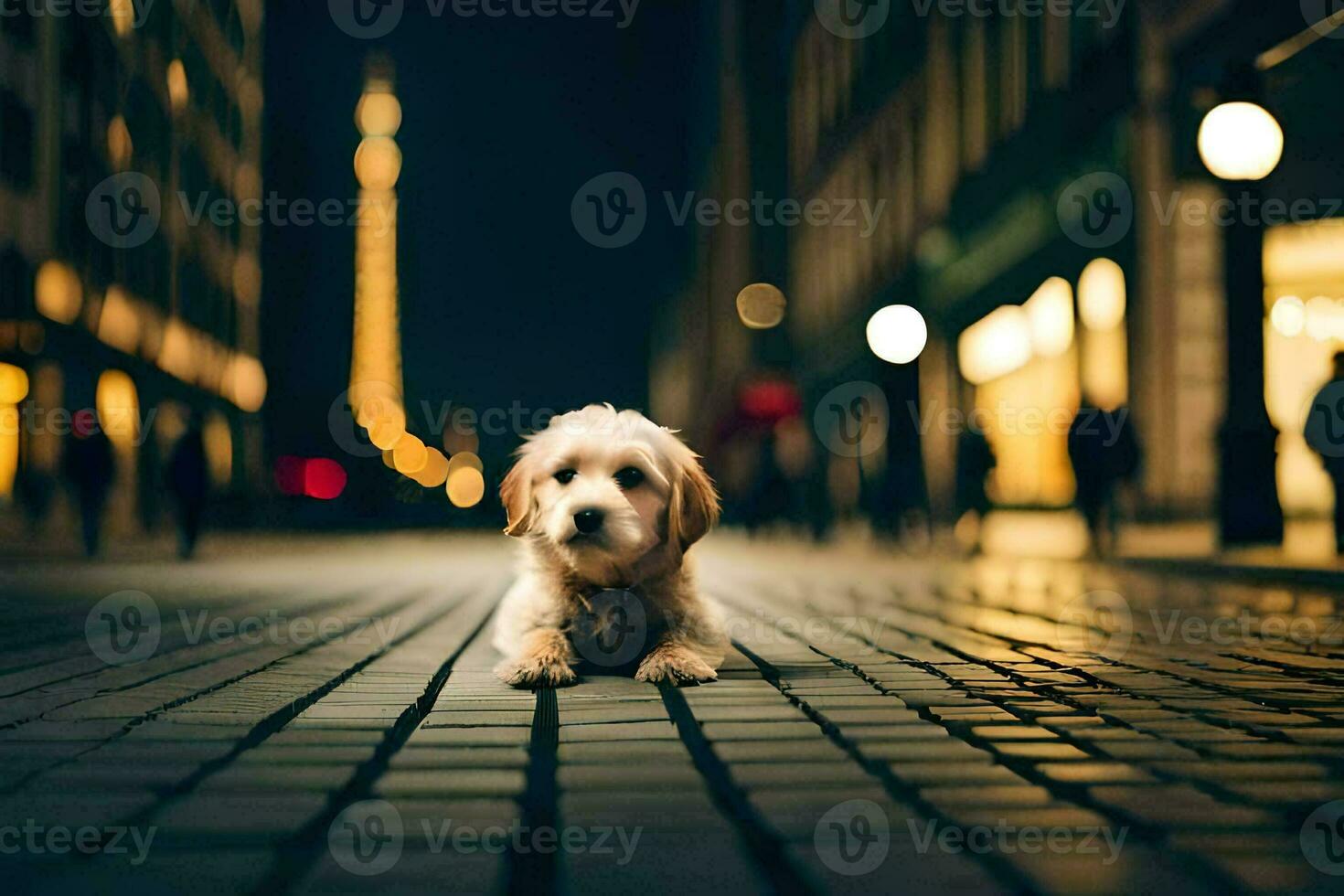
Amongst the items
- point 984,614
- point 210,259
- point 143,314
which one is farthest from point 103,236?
point 984,614

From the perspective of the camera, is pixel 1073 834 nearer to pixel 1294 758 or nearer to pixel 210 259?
pixel 1294 758

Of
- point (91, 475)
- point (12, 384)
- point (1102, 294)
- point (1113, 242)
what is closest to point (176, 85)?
point (12, 384)

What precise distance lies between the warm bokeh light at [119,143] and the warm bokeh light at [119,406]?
5213mm

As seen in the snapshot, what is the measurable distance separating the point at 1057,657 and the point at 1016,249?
17.6 meters

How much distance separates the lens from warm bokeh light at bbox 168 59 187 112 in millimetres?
36781

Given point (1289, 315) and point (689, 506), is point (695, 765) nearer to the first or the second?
point (689, 506)

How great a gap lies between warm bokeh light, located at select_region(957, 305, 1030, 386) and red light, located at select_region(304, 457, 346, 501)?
26.4 m

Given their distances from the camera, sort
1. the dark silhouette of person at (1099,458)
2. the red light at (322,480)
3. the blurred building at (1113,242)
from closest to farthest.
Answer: the blurred building at (1113,242) → the dark silhouette of person at (1099,458) → the red light at (322,480)

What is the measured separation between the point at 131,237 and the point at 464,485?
308 ft

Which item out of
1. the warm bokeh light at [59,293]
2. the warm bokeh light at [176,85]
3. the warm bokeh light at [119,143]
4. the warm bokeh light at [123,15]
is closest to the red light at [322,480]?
the warm bokeh light at [176,85]

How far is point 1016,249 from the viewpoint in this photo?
866 inches

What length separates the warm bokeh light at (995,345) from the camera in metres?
22.6

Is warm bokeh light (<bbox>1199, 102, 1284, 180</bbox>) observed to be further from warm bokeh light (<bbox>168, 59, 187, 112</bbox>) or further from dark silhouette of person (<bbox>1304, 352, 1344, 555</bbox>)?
warm bokeh light (<bbox>168, 59, 187, 112</bbox>)

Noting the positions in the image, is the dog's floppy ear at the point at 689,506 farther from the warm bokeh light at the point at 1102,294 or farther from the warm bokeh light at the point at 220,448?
the warm bokeh light at the point at 220,448
